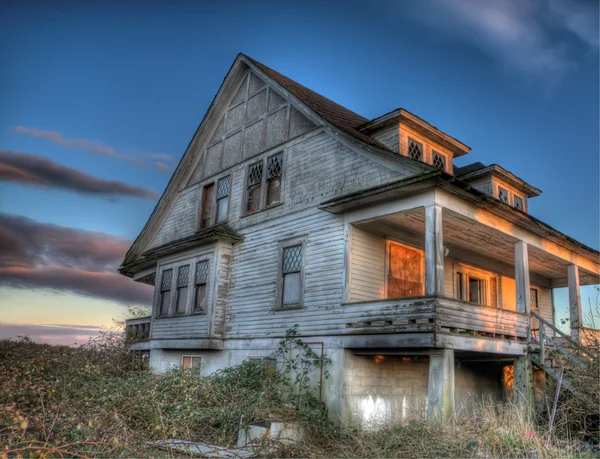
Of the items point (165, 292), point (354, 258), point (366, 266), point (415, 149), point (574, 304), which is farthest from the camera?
point (165, 292)

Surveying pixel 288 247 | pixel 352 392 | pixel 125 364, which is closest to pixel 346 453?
pixel 352 392

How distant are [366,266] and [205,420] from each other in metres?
5.60

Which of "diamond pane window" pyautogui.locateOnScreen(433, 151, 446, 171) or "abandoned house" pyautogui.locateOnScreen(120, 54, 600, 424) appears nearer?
"abandoned house" pyautogui.locateOnScreen(120, 54, 600, 424)

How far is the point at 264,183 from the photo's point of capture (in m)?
17.4

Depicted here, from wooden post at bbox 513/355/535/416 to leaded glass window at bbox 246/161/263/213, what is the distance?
30.0 ft

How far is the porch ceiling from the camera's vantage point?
13.9m

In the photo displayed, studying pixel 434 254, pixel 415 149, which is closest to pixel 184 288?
pixel 415 149

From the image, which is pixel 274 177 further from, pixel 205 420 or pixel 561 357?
pixel 561 357

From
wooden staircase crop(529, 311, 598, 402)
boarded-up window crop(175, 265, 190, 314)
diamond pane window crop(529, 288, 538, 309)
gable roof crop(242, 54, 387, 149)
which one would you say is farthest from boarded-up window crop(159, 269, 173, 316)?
diamond pane window crop(529, 288, 538, 309)

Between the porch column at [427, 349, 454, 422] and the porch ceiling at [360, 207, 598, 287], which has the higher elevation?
the porch ceiling at [360, 207, 598, 287]

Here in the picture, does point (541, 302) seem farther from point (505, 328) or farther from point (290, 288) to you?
point (290, 288)

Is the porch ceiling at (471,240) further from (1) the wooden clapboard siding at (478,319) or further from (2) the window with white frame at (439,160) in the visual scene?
(2) the window with white frame at (439,160)

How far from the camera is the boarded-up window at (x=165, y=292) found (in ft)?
64.4

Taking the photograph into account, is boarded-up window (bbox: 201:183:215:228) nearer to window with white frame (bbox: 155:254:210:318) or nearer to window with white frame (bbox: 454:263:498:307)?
window with white frame (bbox: 155:254:210:318)
